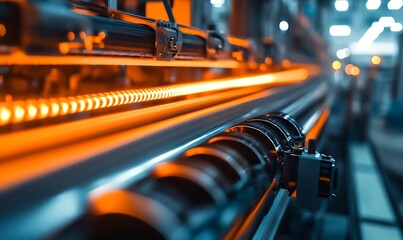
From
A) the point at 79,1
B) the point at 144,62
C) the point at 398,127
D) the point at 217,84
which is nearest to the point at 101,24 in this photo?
the point at 79,1

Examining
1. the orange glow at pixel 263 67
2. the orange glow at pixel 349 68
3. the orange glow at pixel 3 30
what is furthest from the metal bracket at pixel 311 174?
the orange glow at pixel 349 68

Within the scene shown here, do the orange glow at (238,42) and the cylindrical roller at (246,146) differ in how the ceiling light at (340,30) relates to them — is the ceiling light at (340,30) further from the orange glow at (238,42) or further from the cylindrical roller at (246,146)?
the cylindrical roller at (246,146)

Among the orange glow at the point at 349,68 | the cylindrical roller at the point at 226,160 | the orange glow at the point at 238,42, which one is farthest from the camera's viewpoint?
the orange glow at the point at 349,68

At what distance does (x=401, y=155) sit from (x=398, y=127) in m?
2.87

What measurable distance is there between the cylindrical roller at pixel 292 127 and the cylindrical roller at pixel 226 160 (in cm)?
30

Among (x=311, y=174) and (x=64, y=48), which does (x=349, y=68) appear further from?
(x=64, y=48)

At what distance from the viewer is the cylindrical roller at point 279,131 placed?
85 cm

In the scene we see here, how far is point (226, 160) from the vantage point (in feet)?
2.01

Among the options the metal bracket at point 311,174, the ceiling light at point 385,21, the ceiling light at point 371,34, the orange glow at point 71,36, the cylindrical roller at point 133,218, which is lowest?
the metal bracket at point 311,174

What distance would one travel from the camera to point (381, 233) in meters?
2.45

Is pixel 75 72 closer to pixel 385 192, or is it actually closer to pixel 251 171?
pixel 251 171

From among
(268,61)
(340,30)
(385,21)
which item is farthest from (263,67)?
(340,30)

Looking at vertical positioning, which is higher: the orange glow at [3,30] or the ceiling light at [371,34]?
the ceiling light at [371,34]

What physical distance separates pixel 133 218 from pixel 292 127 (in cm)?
62
